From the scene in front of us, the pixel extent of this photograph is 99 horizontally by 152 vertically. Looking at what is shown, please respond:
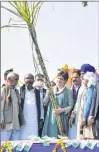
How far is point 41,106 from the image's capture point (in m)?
7.18

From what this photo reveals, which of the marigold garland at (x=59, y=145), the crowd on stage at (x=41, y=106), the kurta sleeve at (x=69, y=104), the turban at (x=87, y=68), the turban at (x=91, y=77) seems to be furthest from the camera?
the kurta sleeve at (x=69, y=104)

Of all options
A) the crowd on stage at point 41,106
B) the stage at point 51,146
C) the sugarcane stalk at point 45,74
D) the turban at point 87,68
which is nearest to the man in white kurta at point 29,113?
the crowd on stage at point 41,106

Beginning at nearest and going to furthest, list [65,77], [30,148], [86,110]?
1. [30,148]
2. [86,110]
3. [65,77]

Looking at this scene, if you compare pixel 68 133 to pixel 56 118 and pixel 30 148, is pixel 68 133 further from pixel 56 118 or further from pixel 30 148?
pixel 30 148

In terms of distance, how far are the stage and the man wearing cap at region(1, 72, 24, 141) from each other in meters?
1.14

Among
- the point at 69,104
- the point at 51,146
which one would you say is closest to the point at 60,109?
the point at 69,104

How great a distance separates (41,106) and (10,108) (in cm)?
51

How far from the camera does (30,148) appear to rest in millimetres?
5754

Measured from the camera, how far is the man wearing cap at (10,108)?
6.91 metres

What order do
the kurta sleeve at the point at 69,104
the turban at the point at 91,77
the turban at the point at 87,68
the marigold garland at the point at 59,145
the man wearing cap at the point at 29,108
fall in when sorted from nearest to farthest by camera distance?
the marigold garland at the point at 59,145, the turban at the point at 91,77, the turban at the point at 87,68, the kurta sleeve at the point at 69,104, the man wearing cap at the point at 29,108

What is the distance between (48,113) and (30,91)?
0.43 metres

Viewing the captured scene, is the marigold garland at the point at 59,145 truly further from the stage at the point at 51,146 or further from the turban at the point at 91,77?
the turban at the point at 91,77

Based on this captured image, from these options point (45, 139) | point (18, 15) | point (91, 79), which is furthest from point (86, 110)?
point (18, 15)

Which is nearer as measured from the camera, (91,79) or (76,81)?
(91,79)
